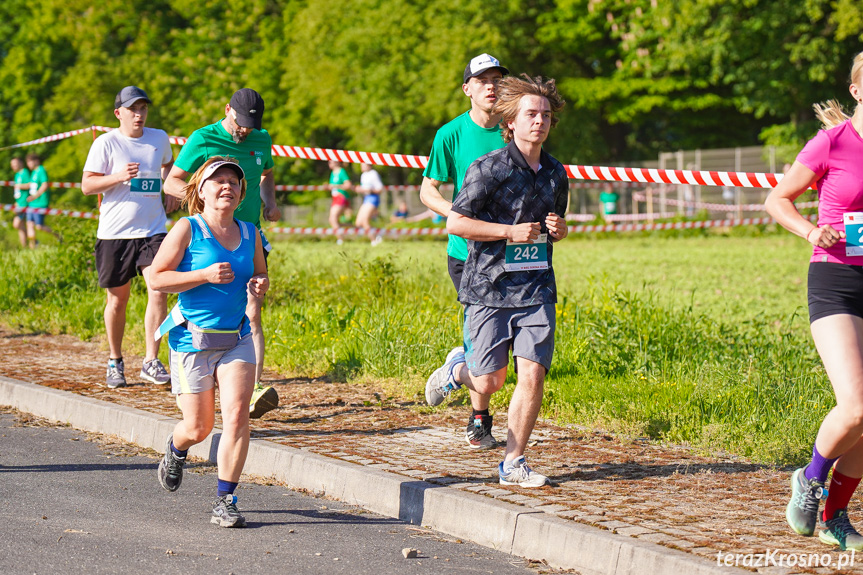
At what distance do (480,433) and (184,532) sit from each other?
1.96 m

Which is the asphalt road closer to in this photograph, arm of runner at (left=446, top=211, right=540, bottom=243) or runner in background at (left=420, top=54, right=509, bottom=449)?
runner in background at (left=420, top=54, right=509, bottom=449)

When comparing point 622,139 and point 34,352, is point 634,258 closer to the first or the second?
point 34,352

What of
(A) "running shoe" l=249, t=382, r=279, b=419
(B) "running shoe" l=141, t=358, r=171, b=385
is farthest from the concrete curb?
(B) "running shoe" l=141, t=358, r=171, b=385

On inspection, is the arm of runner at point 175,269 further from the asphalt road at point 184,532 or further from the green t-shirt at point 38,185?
the green t-shirt at point 38,185

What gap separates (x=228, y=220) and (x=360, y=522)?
5.16ft

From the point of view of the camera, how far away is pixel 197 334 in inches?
217

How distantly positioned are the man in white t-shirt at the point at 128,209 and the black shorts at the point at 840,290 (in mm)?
5193

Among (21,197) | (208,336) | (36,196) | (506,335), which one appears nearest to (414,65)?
(21,197)

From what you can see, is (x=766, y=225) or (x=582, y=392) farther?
(x=766, y=225)

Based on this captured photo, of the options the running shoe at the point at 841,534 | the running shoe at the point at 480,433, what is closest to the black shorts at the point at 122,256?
the running shoe at the point at 480,433

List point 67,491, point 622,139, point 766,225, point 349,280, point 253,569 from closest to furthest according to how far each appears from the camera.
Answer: point 253,569, point 67,491, point 349,280, point 766,225, point 622,139

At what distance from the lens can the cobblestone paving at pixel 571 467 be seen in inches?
195

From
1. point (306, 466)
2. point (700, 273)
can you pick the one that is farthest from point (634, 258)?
point (306, 466)

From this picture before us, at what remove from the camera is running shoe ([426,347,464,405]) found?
6.86 metres
